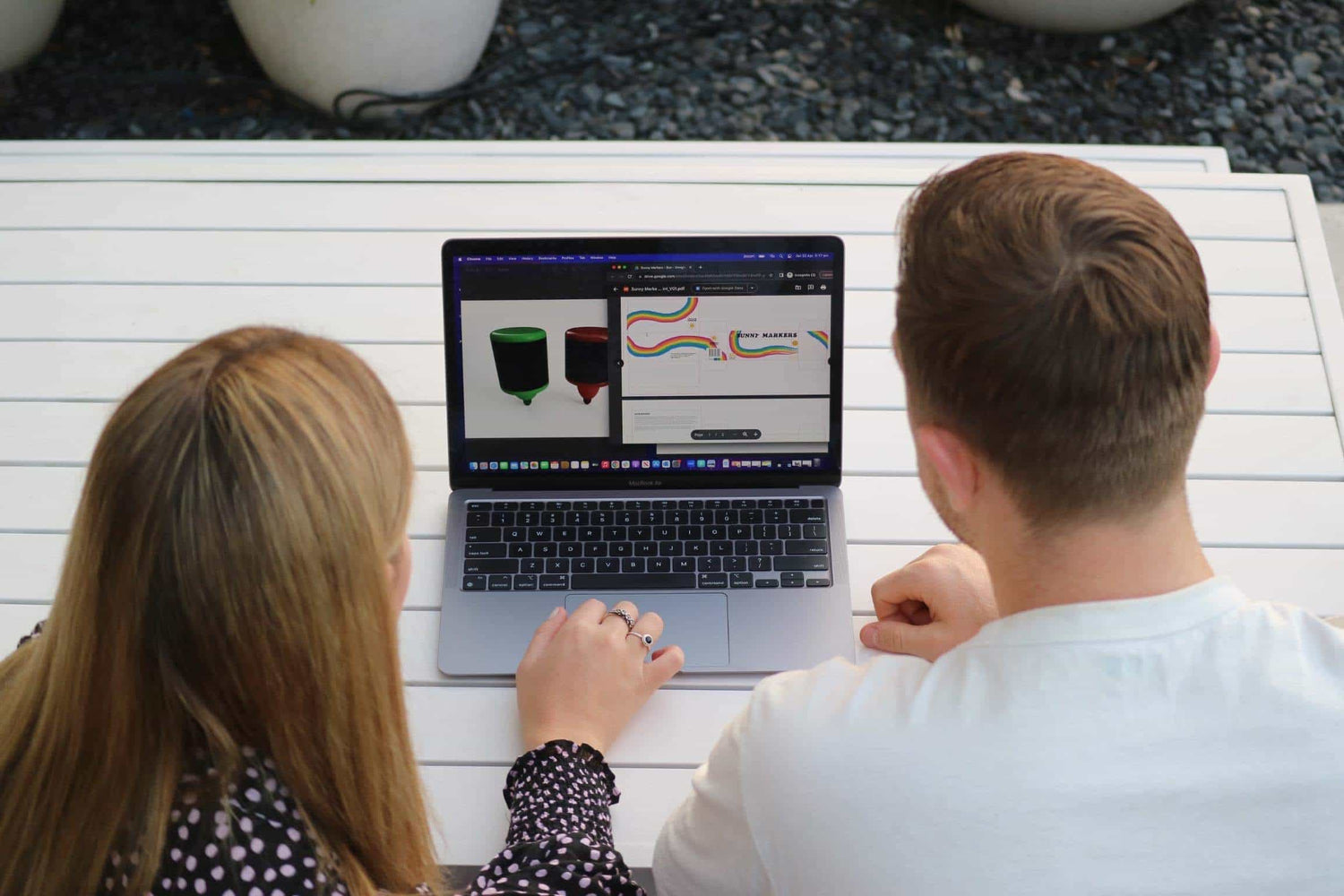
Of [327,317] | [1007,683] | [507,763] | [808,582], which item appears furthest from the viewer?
[327,317]

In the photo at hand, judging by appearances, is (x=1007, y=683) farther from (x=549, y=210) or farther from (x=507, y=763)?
(x=549, y=210)

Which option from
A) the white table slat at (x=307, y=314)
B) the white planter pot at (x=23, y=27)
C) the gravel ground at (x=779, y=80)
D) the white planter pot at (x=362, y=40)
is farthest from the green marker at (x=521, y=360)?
the white planter pot at (x=23, y=27)

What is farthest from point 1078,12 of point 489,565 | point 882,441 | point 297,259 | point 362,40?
point 489,565

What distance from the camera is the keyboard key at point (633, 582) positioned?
114cm

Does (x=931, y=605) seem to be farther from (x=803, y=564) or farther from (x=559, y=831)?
(x=559, y=831)

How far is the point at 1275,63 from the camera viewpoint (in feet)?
10.4

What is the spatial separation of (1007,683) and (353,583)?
430mm

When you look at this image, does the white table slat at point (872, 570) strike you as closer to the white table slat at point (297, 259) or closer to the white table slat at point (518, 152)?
the white table slat at point (297, 259)

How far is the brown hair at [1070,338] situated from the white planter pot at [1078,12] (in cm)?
245

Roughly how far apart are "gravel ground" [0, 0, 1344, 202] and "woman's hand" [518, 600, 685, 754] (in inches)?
84.7

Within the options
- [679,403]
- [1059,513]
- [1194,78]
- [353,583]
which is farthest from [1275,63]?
[353,583]

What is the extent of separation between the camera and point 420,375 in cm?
134

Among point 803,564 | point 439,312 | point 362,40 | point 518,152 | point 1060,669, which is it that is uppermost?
point 362,40

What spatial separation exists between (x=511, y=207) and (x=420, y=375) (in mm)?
315
